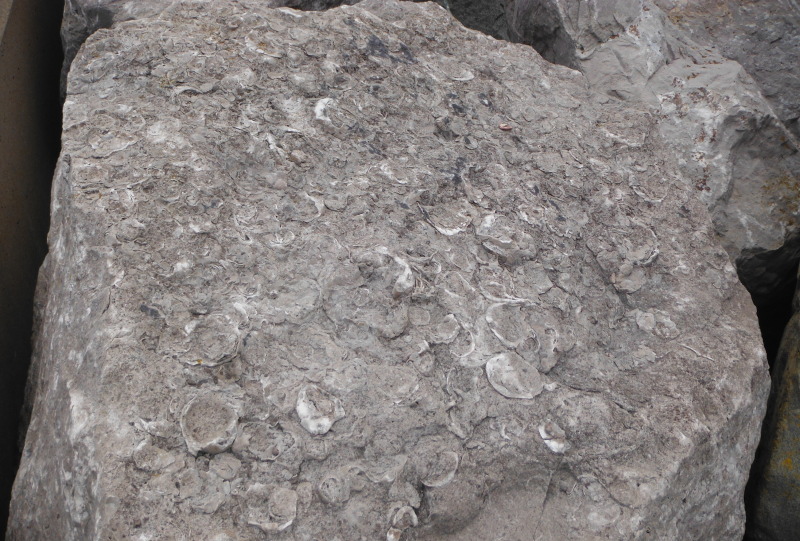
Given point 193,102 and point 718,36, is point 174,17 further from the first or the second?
point 718,36

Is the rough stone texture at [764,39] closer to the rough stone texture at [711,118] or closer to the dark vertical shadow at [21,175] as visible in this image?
the rough stone texture at [711,118]

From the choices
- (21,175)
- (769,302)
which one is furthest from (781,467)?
(21,175)

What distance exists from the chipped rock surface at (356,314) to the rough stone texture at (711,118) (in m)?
0.30

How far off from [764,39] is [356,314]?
6.46 ft

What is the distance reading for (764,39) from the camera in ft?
8.04

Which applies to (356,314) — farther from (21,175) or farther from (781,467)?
(21,175)

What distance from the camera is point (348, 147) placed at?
1.50 meters

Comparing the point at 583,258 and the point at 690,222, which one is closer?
the point at 583,258

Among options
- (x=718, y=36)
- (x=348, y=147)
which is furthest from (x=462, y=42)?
(x=718, y=36)

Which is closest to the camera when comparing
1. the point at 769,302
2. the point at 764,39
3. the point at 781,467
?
the point at 781,467

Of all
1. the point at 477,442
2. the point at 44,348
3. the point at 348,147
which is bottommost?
the point at 44,348

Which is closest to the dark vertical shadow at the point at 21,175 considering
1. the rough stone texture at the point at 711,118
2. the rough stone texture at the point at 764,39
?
the rough stone texture at the point at 711,118

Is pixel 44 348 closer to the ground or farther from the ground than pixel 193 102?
closer to the ground

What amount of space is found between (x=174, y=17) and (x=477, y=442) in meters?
1.19
